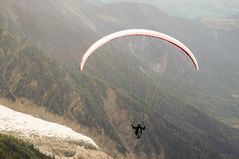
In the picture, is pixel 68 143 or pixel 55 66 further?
pixel 55 66

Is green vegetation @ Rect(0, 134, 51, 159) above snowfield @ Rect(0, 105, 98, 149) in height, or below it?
below

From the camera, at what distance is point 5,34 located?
158 metres

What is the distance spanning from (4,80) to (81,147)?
8163 cm

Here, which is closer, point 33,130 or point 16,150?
point 16,150

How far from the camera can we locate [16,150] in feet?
141

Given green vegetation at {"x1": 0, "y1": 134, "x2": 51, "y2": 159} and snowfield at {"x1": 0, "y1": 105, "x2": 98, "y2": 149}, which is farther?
snowfield at {"x1": 0, "y1": 105, "x2": 98, "y2": 149}

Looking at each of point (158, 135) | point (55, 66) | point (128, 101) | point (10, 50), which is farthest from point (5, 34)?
point (158, 135)

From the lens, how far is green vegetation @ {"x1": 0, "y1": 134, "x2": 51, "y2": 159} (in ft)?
131

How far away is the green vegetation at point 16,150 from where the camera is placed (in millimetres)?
40062

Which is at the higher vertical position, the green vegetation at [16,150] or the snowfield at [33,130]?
the snowfield at [33,130]

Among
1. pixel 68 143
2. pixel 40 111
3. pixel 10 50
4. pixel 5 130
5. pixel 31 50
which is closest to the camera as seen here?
pixel 5 130

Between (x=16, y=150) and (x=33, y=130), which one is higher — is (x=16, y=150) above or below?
below

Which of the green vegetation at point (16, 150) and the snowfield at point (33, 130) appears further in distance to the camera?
the snowfield at point (33, 130)

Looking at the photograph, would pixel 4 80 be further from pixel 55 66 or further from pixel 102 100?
pixel 102 100
